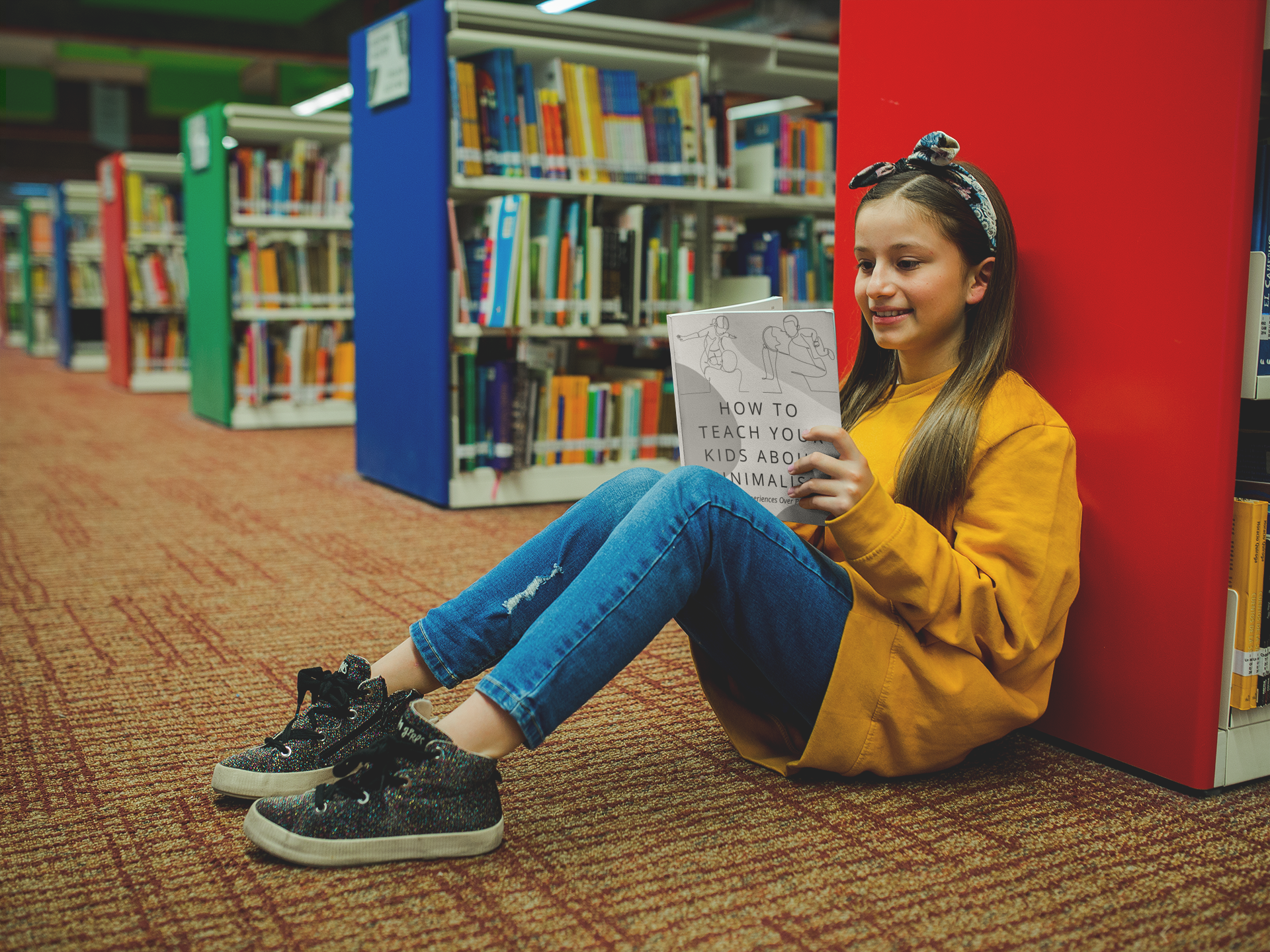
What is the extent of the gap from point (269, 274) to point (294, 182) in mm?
503

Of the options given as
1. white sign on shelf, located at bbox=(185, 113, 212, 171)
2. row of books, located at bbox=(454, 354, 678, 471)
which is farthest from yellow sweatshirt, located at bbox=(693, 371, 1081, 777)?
white sign on shelf, located at bbox=(185, 113, 212, 171)

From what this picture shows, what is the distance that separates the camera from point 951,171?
143 cm

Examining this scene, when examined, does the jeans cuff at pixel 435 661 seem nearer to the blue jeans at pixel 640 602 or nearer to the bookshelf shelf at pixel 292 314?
the blue jeans at pixel 640 602

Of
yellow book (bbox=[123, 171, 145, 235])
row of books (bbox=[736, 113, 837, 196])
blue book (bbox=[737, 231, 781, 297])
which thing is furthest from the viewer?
yellow book (bbox=[123, 171, 145, 235])

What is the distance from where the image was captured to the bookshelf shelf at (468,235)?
356 cm

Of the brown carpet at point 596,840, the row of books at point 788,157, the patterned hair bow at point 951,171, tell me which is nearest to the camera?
the brown carpet at point 596,840

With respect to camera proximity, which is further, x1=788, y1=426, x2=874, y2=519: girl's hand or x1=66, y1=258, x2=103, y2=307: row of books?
x1=66, y1=258, x2=103, y2=307: row of books

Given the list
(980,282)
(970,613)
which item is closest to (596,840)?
(970,613)

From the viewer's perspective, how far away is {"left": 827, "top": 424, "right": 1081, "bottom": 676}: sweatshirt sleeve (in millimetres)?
1250

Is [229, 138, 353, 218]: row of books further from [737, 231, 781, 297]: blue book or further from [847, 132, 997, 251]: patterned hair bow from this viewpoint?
[847, 132, 997, 251]: patterned hair bow

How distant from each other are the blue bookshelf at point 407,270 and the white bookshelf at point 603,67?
0.19 ft

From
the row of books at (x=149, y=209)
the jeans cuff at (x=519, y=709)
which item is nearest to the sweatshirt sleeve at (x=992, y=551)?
the jeans cuff at (x=519, y=709)

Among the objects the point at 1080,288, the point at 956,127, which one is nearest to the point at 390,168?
the point at 956,127

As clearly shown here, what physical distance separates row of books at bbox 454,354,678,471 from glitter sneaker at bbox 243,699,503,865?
2295 mm
